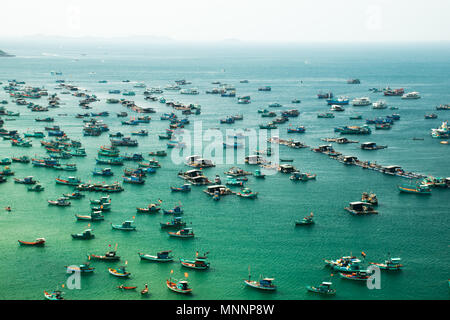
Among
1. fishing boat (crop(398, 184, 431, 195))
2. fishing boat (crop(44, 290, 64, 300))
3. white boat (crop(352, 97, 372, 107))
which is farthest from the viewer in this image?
white boat (crop(352, 97, 372, 107))

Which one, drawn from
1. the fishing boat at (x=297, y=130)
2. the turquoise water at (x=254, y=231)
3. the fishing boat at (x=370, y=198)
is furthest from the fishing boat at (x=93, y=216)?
the fishing boat at (x=297, y=130)

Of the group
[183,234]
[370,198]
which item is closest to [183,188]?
[183,234]

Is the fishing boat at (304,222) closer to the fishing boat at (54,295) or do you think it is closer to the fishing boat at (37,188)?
the fishing boat at (54,295)

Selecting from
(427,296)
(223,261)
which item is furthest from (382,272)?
(223,261)

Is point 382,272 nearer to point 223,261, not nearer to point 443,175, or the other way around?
A: point 223,261

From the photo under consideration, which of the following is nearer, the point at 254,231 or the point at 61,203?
the point at 254,231

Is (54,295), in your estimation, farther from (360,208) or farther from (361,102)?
(361,102)

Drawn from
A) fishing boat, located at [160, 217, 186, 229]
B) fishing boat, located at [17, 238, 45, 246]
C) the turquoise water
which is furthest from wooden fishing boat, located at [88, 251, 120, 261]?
fishing boat, located at [160, 217, 186, 229]

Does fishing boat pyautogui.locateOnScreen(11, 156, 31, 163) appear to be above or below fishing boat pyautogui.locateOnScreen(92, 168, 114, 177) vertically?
above

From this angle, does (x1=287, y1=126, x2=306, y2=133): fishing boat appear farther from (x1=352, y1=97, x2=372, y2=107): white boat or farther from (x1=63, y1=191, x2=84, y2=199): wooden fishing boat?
(x1=63, y1=191, x2=84, y2=199): wooden fishing boat
